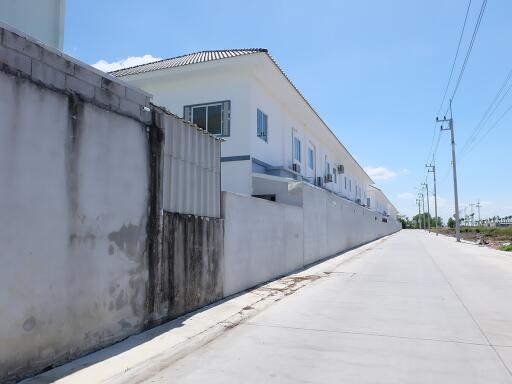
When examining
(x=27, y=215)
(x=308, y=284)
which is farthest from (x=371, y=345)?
(x=308, y=284)

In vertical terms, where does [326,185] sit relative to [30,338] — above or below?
above

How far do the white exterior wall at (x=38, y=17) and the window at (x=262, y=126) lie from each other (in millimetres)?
8993

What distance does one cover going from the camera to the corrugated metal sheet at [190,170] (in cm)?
787

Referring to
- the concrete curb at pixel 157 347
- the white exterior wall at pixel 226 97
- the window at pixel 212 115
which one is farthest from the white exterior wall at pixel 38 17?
the window at pixel 212 115

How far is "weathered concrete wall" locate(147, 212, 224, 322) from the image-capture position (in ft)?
24.7

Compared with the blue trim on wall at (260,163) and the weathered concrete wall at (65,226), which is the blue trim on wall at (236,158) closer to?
the blue trim on wall at (260,163)

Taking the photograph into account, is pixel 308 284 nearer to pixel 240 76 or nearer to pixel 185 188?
pixel 185 188

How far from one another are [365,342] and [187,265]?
3524mm

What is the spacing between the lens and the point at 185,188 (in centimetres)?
842

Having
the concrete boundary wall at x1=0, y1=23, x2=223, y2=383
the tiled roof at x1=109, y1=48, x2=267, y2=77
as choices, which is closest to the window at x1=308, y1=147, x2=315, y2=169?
the tiled roof at x1=109, y1=48, x2=267, y2=77

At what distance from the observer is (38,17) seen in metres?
10.2

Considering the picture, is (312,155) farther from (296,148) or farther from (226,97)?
(226,97)

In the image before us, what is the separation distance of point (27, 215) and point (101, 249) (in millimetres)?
1347

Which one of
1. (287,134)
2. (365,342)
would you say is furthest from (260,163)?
(365,342)
